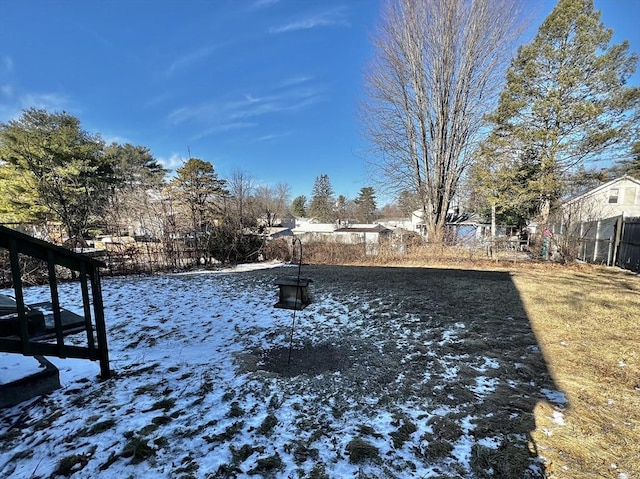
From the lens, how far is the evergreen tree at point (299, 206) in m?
56.2

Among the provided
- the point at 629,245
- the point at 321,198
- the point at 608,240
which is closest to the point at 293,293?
the point at 629,245

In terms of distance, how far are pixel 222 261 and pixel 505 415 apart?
10056 mm

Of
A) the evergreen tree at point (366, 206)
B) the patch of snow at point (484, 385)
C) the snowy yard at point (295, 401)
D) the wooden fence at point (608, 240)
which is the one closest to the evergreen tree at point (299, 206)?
the evergreen tree at point (366, 206)

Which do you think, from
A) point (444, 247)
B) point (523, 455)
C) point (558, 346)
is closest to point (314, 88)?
point (444, 247)

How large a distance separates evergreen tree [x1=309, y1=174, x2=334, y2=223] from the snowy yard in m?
44.9

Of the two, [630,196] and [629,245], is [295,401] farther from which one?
[630,196]

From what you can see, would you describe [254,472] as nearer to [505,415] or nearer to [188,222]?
[505,415]

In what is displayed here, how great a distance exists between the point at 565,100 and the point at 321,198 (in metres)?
39.0

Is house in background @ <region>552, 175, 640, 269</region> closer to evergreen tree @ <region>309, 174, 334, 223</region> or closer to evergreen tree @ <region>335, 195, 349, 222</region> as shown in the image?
evergreen tree @ <region>335, 195, 349, 222</region>

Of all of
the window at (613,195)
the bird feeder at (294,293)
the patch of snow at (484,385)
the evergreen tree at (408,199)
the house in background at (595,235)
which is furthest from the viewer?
the window at (613,195)

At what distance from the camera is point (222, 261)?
35.1 feet

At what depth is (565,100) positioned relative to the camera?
506 inches

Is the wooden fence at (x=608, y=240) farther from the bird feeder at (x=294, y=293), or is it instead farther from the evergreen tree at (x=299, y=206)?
the evergreen tree at (x=299, y=206)

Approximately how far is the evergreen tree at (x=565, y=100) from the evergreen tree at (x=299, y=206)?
44238 mm
